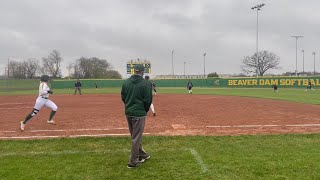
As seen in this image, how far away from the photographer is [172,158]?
6.39m

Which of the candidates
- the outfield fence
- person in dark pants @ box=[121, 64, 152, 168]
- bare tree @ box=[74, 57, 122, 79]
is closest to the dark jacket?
person in dark pants @ box=[121, 64, 152, 168]

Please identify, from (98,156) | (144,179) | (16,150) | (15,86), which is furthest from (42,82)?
(15,86)

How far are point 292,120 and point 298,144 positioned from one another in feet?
15.6

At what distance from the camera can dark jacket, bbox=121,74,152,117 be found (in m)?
5.97

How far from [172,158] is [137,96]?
152 cm

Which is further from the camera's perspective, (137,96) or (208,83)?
(208,83)

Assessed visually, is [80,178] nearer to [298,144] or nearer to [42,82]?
[298,144]

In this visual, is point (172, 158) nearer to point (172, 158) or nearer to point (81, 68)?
point (172, 158)

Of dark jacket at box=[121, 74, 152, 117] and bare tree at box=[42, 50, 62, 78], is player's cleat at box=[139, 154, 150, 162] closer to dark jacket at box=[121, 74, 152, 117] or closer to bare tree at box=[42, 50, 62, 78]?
dark jacket at box=[121, 74, 152, 117]

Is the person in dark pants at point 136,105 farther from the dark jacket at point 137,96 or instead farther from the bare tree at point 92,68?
the bare tree at point 92,68

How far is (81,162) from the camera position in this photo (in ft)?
20.2

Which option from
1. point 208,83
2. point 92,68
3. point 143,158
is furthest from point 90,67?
point 143,158

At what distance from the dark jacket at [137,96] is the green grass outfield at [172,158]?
1.06 meters

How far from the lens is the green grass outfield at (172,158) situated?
5.39 meters
